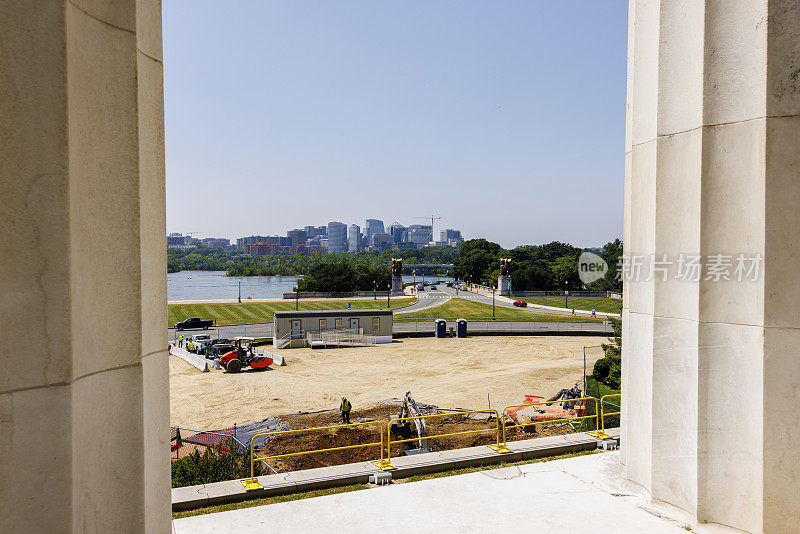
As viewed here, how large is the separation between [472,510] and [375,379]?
72.7ft

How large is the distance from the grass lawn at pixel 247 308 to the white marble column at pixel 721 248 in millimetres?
52716

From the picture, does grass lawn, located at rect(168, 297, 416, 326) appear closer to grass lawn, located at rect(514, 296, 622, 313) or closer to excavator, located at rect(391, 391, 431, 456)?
grass lawn, located at rect(514, 296, 622, 313)

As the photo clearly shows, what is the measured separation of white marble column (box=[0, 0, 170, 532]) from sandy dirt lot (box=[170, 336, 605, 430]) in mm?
17591

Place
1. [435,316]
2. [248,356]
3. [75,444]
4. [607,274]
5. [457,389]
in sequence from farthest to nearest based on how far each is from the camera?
[607,274] → [435,316] → [248,356] → [457,389] → [75,444]

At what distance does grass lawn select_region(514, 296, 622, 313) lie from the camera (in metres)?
72.6

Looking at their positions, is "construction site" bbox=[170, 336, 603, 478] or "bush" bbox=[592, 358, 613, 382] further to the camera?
"bush" bbox=[592, 358, 613, 382]

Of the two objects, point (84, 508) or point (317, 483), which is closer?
point (84, 508)

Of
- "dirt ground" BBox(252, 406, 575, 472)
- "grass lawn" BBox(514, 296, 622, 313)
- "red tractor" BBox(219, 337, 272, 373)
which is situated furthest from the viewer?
"grass lawn" BBox(514, 296, 622, 313)

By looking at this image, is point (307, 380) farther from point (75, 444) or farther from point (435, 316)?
point (435, 316)

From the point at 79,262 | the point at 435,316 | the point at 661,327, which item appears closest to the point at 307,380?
the point at 661,327

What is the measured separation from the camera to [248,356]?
32.7 meters

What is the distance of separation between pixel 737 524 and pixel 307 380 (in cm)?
2478

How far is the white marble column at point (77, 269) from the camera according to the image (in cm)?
Result: 344

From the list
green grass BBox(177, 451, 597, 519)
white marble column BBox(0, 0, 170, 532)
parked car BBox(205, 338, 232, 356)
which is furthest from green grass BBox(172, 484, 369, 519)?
parked car BBox(205, 338, 232, 356)
